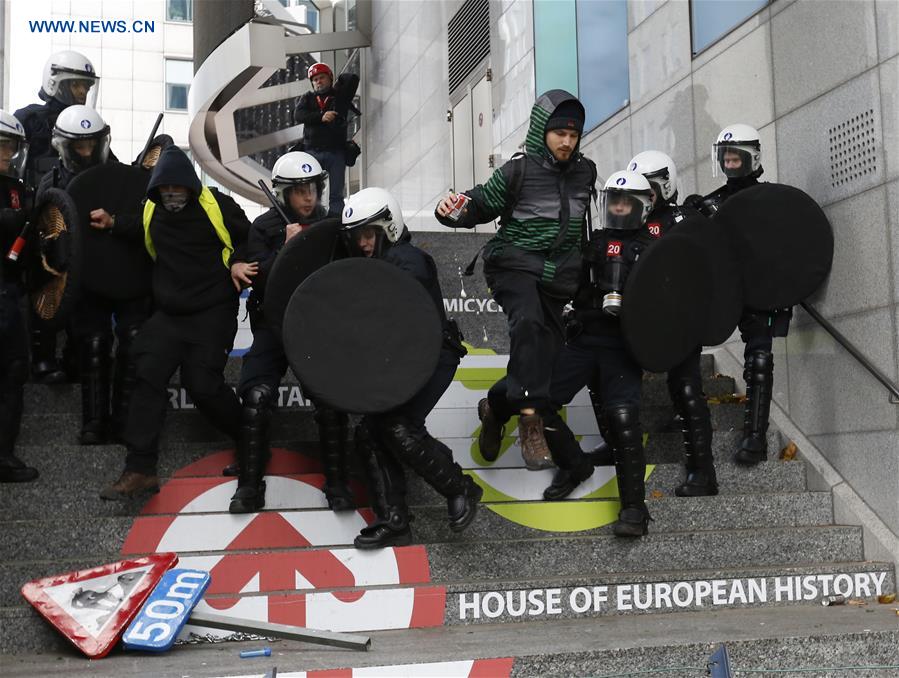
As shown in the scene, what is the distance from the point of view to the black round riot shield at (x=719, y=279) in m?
6.45

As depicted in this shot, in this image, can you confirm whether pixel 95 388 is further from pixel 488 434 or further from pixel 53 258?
pixel 488 434

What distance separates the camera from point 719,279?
6.57 m

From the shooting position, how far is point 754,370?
22.2 feet

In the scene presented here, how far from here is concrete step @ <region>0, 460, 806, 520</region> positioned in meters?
5.87

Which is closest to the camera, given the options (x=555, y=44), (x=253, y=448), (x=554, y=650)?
(x=554, y=650)

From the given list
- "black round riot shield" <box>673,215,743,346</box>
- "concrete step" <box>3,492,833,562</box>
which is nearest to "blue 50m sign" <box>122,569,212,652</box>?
"concrete step" <box>3,492,833,562</box>

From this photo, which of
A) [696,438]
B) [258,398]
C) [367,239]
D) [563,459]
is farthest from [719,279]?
[258,398]

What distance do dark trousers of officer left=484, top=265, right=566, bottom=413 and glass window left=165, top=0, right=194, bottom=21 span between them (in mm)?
30806

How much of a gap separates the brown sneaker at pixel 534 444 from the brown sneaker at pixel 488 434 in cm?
45

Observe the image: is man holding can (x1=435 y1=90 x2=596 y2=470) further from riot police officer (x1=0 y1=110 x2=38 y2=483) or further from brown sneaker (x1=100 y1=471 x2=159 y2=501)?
riot police officer (x1=0 y1=110 x2=38 y2=483)

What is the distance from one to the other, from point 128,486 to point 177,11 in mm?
31904

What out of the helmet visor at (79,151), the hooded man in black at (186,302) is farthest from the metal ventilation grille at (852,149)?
the helmet visor at (79,151)

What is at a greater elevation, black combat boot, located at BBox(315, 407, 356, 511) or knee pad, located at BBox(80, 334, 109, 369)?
knee pad, located at BBox(80, 334, 109, 369)

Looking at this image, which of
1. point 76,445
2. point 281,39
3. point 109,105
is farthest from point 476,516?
point 109,105
